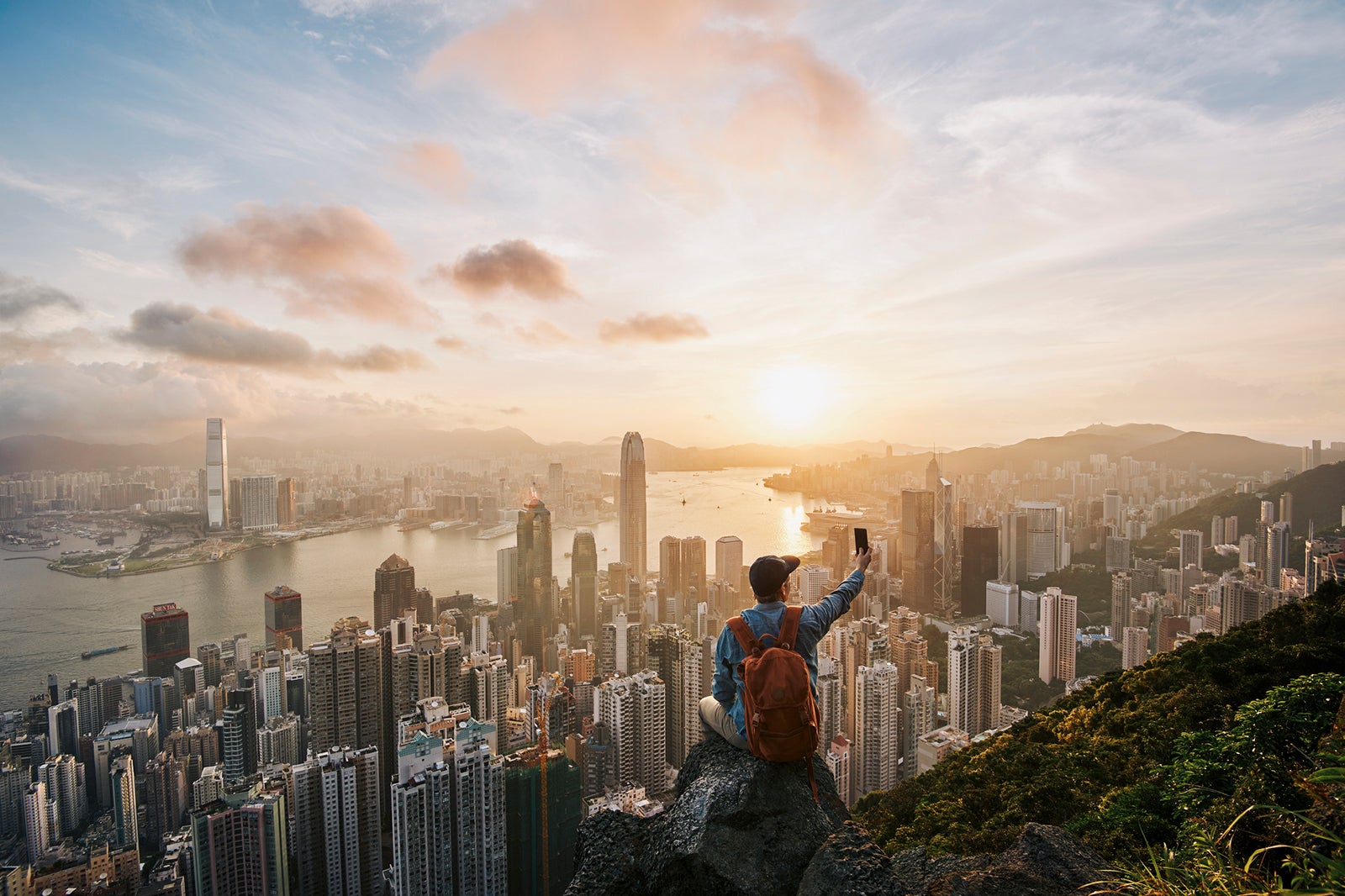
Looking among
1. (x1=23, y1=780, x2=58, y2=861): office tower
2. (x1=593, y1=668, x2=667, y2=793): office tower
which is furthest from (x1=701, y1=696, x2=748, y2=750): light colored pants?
(x1=23, y1=780, x2=58, y2=861): office tower

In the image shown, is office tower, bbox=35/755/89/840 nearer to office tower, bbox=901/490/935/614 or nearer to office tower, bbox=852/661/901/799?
office tower, bbox=852/661/901/799

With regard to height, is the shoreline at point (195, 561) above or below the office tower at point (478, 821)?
above

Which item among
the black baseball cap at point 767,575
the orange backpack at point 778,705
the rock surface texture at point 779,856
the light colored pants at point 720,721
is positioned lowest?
the rock surface texture at point 779,856

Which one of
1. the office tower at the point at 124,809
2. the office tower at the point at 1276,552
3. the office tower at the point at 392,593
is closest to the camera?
the office tower at the point at 124,809

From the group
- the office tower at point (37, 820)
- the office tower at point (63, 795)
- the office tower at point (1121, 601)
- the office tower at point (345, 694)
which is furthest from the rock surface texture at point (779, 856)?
the office tower at point (1121, 601)

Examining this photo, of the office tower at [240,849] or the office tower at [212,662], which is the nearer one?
the office tower at [240,849]

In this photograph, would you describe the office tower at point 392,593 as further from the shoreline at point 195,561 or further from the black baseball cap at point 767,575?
the black baseball cap at point 767,575
